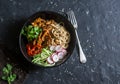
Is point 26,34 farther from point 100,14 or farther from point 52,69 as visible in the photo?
point 100,14

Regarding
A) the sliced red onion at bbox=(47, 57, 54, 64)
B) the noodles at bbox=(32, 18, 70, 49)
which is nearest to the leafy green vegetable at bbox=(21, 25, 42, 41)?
the noodles at bbox=(32, 18, 70, 49)

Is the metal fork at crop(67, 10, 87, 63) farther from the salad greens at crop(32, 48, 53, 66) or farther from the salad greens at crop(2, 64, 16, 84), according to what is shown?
the salad greens at crop(2, 64, 16, 84)

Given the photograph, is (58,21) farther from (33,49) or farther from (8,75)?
(8,75)

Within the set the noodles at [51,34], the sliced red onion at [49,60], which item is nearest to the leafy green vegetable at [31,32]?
the noodles at [51,34]

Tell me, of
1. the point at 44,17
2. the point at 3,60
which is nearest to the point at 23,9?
the point at 44,17

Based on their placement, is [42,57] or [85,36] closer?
[42,57]

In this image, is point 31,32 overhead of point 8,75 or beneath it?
overhead

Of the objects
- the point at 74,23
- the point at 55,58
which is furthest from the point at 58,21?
the point at 55,58

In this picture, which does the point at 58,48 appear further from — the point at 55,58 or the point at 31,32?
the point at 31,32
